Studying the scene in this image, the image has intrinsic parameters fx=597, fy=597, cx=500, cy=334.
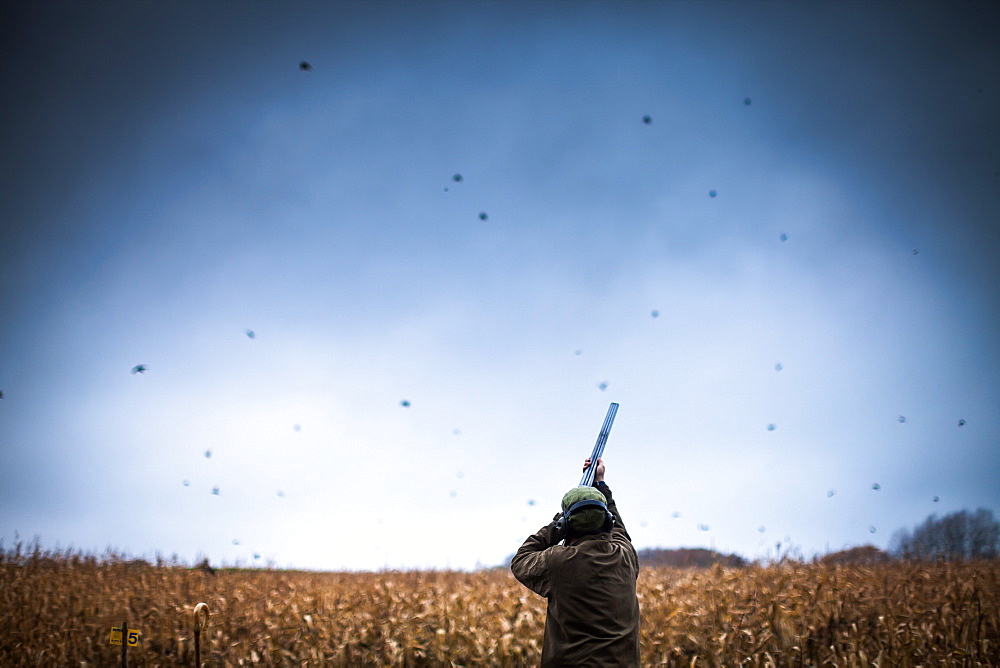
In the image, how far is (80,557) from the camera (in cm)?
1409

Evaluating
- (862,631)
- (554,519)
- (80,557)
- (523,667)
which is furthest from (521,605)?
(80,557)

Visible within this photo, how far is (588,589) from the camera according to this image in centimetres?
373

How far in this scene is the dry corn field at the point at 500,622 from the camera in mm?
8109

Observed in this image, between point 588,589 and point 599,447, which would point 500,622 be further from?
point 588,589

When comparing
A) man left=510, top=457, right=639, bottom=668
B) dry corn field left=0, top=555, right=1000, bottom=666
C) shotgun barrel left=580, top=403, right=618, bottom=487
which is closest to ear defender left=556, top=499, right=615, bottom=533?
man left=510, top=457, right=639, bottom=668

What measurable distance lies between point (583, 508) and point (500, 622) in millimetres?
5871

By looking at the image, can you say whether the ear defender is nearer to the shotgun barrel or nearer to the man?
the man

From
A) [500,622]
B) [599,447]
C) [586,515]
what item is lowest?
[500,622]

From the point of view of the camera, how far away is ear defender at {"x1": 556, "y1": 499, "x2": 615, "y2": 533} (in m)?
3.79

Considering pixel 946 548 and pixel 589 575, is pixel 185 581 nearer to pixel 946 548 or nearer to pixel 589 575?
pixel 589 575

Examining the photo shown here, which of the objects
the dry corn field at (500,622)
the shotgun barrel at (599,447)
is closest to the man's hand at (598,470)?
the shotgun barrel at (599,447)

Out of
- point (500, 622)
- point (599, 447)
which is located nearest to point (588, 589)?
point (599, 447)

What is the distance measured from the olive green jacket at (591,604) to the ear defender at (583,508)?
3.0 inches

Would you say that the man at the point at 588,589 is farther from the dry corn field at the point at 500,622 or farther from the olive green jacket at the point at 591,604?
the dry corn field at the point at 500,622
